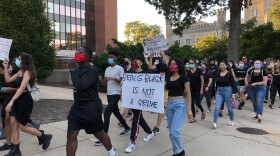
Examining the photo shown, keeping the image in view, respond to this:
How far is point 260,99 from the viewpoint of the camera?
321 inches

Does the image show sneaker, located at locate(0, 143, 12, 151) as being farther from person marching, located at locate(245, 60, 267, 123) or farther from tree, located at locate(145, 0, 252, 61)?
tree, located at locate(145, 0, 252, 61)

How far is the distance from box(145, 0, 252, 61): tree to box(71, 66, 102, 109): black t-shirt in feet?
45.0

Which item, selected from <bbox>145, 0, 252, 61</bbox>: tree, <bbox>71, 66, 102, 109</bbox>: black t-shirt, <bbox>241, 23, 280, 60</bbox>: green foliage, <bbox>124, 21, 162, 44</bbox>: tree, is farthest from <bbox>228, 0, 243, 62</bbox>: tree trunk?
<bbox>124, 21, 162, 44</bbox>: tree

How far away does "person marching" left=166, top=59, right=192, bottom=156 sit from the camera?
187 inches

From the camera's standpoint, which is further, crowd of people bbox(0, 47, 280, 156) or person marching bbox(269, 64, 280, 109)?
person marching bbox(269, 64, 280, 109)

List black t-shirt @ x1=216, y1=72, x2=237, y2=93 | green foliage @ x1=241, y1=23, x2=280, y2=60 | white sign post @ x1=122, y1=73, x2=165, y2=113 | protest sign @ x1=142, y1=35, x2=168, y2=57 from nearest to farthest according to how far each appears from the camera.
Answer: white sign post @ x1=122, y1=73, x2=165, y2=113
black t-shirt @ x1=216, y1=72, x2=237, y2=93
protest sign @ x1=142, y1=35, x2=168, y2=57
green foliage @ x1=241, y1=23, x2=280, y2=60

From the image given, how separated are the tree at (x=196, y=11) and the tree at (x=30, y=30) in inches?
323

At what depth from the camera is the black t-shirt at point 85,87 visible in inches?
155

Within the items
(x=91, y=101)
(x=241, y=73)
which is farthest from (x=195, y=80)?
(x=91, y=101)

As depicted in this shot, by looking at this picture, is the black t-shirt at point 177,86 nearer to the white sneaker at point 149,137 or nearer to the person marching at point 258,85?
the white sneaker at point 149,137

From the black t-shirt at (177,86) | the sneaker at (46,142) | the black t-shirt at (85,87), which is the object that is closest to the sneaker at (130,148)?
the black t-shirt at (177,86)

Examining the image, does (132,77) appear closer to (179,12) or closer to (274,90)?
(274,90)

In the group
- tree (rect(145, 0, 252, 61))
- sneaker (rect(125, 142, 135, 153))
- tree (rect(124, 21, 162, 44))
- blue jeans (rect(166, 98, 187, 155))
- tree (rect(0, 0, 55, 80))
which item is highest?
tree (rect(124, 21, 162, 44))

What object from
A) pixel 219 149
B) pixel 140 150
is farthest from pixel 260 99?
pixel 140 150
